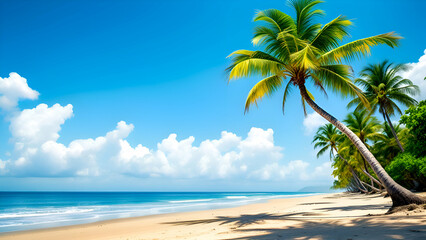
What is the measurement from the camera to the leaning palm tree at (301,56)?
934cm

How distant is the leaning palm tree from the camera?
9336mm

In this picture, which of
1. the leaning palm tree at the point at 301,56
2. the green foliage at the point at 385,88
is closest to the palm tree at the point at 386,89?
the green foliage at the point at 385,88

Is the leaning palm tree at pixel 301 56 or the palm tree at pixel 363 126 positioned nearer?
the leaning palm tree at pixel 301 56

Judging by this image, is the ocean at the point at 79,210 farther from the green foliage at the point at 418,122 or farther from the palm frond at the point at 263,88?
the green foliage at the point at 418,122

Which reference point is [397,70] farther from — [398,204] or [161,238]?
[161,238]

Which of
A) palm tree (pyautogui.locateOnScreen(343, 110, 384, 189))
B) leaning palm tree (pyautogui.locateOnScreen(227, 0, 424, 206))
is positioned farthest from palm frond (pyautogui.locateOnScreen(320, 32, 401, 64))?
palm tree (pyautogui.locateOnScreen(343, 110, 384, 189))

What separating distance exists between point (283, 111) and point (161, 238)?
7.32 metres

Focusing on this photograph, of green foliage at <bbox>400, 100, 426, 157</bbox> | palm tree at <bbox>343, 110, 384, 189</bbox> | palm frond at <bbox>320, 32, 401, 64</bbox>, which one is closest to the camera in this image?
palm frond at <bbox>320, 32, 401, 64</bbox>

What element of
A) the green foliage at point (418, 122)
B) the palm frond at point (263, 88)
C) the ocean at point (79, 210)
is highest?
the palm frond at point (263, 88)

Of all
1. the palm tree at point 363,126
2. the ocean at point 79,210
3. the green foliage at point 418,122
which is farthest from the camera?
the palm tree at point 363,126

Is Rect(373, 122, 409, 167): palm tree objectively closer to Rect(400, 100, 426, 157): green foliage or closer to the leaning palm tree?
Rect(400, 100, 426, 157): green foliage

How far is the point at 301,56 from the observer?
28.5 ft

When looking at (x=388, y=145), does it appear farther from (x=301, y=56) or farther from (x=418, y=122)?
(x=301, y=56)

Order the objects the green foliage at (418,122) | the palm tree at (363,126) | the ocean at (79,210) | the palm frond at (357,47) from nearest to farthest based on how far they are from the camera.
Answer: the palm frond at (357,47) < the green foliage at (418,122) < the ocean at (79,210) < the palm tree at (363,126)
